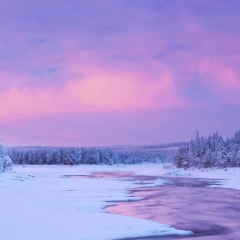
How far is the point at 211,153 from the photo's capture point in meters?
125

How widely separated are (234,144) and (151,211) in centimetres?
9131

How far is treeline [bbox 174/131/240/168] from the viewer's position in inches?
4683

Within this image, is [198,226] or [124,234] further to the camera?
[198,226]

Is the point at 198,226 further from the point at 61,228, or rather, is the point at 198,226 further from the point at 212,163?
the point at 212,163

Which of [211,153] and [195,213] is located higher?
[211,153]

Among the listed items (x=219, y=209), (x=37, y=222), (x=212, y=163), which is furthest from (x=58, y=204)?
(x=212, y=163)

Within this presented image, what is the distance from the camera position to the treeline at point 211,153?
118938 millimetres

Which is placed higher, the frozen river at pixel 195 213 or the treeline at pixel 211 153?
the treeline at pixel 211 153

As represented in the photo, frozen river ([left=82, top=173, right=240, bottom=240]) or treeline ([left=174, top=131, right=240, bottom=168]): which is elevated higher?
treeline ([left=174, top=131, right=240, bottom=168])

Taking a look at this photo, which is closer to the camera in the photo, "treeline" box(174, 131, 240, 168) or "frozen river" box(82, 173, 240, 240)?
"frozen river" box(82, 173, 240, 240)

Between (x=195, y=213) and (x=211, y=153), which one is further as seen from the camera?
(x=211, y=153)

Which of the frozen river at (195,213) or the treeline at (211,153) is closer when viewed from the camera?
the frozen river at (195,213)

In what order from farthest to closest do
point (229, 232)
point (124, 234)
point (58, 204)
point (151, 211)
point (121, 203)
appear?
point (121, 203) → point (58, 204) → point (151, 211) → point (229, 232) → point (124, 234)

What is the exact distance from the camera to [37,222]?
84.7 feet
